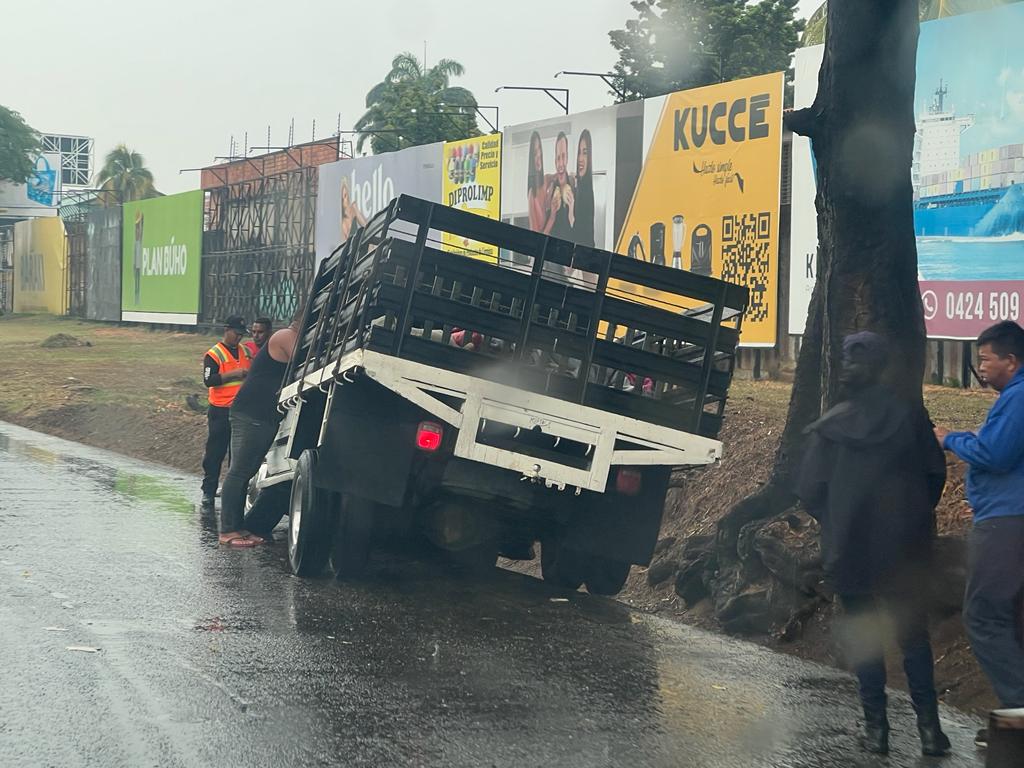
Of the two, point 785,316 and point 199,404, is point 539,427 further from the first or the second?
point 199,404

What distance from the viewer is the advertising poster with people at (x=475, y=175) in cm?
2997

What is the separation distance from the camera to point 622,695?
6598 mm

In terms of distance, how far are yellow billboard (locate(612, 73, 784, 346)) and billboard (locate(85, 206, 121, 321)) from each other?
113 feet

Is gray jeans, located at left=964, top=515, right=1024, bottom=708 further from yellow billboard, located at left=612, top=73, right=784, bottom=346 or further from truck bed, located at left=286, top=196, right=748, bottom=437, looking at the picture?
yellow billboard, located at left=612, top=73, right=784, bottom=346

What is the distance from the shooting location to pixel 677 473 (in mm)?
13117

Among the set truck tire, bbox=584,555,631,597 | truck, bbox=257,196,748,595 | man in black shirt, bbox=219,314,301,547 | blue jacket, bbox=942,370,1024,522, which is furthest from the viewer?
man in black shirt, bbox=219,314,301,547

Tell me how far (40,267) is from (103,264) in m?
13.6

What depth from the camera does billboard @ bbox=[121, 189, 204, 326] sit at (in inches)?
1912

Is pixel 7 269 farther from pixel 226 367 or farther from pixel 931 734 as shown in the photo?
pixel 931 734

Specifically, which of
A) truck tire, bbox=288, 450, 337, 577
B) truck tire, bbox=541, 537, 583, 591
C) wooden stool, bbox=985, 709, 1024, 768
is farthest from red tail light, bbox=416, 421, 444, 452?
wooden stool, bbox=985, 709, 1024, 768

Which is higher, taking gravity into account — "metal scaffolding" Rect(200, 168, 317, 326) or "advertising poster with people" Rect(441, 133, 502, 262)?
"advertising poster with people" Rect(441, 133, 502, 262)

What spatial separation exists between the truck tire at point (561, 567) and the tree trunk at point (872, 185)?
1.99 m

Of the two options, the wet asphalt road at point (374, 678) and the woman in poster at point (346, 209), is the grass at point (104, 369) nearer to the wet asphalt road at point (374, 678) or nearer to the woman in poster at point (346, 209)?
the woman in poster at point (346, 209)

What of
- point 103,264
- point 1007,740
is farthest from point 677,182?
point 103,264
